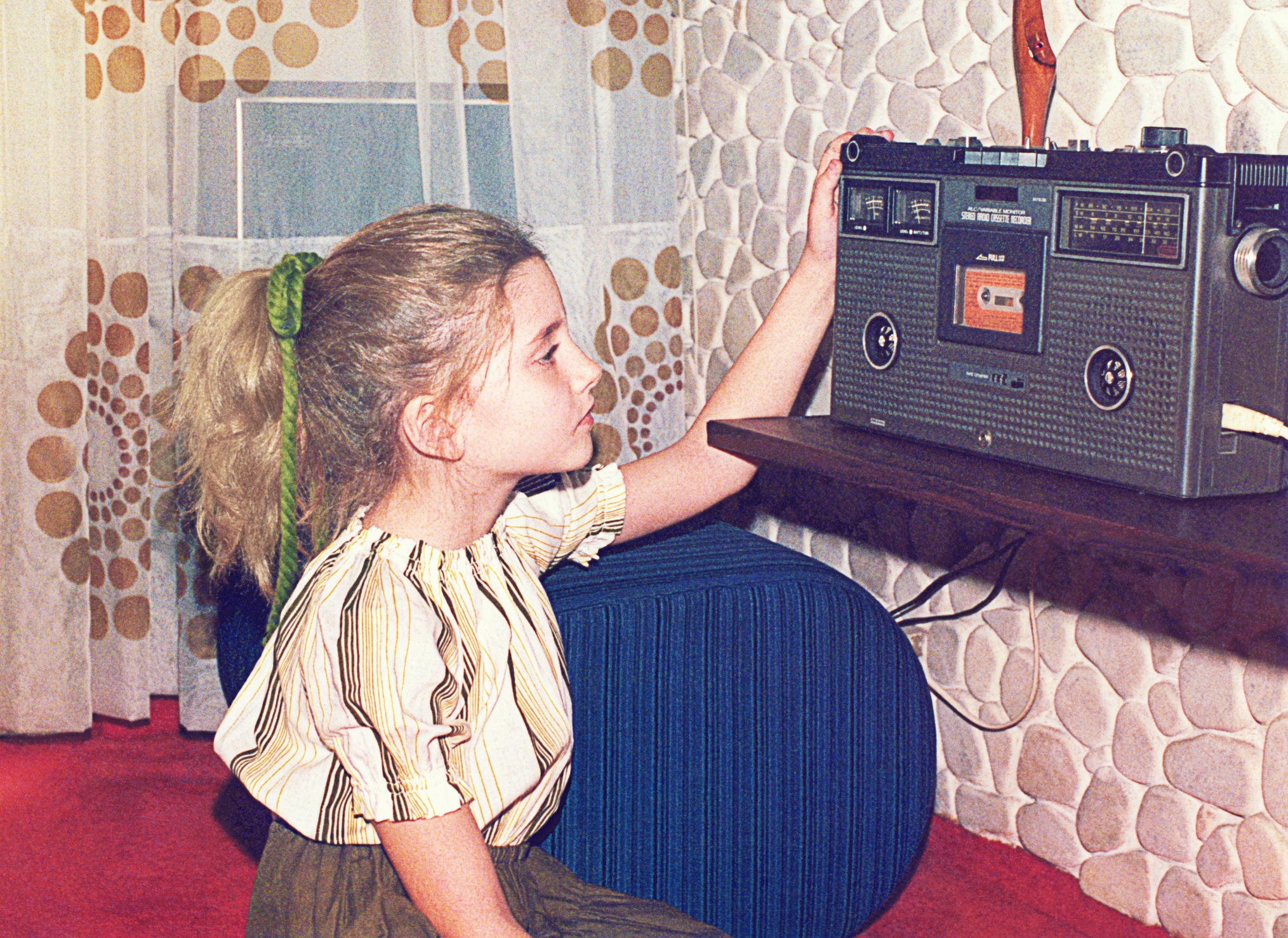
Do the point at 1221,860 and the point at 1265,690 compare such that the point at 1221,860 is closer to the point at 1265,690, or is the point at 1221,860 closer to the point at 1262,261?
the point at 1265,690

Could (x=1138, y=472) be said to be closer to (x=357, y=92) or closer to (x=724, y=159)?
(x=724, y=159)

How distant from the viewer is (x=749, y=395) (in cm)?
124

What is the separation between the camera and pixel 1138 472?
0.90 m

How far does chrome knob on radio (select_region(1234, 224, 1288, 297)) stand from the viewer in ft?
2.82

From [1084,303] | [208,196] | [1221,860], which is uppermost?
[208,196]

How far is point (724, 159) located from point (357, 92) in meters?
0.46

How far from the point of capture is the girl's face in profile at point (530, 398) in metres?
1.04

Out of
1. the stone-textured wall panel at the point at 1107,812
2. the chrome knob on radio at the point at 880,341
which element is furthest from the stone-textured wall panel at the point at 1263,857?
the chrome knob on radio at the point at 880,341

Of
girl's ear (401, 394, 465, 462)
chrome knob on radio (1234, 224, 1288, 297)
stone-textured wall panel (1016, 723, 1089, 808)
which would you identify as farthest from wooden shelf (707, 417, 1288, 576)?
stone-textured wall panel (1016, 723, 1089, 808)

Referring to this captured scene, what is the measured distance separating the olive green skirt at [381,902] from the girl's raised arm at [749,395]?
331 millimetres

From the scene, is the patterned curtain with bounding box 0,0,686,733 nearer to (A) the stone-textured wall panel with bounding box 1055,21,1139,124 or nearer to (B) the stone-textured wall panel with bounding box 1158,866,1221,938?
(A) the stone-textured wall panel with bounding box 1055,21,1139,124

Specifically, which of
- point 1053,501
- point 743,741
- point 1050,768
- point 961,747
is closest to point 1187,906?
point 1050,768

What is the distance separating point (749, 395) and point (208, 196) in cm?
85

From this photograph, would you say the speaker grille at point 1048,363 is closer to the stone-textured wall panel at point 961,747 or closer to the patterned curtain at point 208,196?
the stone-textured wall panel at point 961,747
